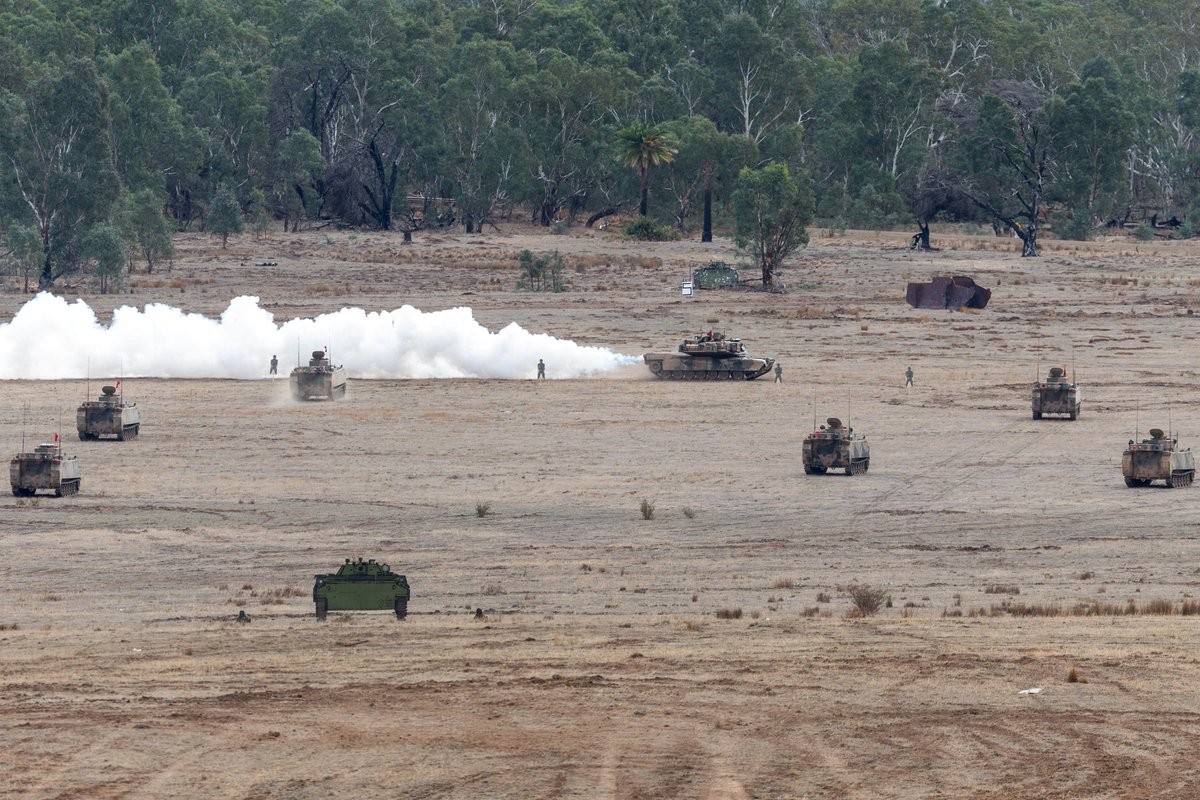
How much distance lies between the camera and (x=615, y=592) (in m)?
33.1

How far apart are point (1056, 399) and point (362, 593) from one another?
1262 inches

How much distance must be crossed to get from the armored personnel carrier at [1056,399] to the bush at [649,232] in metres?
68.1

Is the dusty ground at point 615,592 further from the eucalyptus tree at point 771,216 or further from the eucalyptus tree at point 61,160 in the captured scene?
the eucalyptus tree at point 61,160

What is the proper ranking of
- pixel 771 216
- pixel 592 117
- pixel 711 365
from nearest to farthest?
1. pixel 711 365
2. pixel 771 216
3. pixel 592 117

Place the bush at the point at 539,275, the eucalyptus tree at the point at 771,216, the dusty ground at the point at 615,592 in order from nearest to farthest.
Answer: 1. the dusty ground at the point at 615,592
2. the bush at the point at 539,275
3. the eucalyptus tree at the point at 771,216

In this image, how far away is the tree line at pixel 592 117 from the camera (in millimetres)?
126938

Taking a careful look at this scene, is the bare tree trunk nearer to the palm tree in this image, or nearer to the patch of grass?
the palm tree

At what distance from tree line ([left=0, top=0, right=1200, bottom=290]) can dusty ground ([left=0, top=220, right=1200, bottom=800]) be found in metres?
49.6

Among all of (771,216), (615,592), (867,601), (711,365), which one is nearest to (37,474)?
(615,592)

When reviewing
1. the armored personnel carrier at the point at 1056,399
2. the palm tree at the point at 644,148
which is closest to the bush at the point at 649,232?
the palm tree at the point at 644,148

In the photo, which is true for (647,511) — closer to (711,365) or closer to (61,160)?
(711,365)

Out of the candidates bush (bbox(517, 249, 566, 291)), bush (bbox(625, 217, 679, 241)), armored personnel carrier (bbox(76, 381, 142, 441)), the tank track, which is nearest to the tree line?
bush (bbox(625, 217, 679, 241))

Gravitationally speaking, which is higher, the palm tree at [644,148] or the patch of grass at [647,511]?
the palm tree at [644,148]

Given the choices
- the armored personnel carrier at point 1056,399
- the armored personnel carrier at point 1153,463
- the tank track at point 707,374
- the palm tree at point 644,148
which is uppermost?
the palm tree at point 644,148
